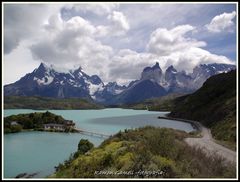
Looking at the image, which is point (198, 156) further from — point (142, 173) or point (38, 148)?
point (38, 148)

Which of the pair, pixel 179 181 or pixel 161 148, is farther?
pixel 161 148

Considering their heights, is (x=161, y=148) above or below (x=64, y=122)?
above

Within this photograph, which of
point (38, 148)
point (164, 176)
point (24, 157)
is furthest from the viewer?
point (38, 148)

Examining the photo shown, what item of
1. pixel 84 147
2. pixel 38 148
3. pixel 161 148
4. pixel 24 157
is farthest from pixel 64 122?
pixel 161 148

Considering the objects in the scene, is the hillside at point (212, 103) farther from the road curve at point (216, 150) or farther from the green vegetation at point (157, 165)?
the green vegetation at point (157, 165)

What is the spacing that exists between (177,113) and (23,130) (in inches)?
3461

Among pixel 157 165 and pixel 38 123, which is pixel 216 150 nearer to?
pixel 157 165

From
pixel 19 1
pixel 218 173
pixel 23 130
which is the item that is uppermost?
pixel 19 1

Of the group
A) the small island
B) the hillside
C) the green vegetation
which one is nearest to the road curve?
the green vegetation

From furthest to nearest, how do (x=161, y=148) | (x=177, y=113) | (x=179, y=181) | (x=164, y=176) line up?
(x=177, y=113) → (x=161, y=148) → (x=164, y=176) → (x=179, y=181)

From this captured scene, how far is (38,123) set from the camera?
145 m

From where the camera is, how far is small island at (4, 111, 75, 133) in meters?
134

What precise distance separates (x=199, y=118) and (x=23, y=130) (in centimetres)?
8136

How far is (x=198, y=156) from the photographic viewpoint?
2405 cm
